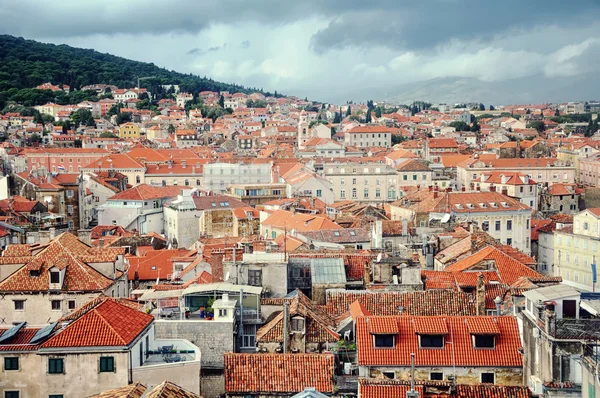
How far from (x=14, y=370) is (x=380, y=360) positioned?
10069mm

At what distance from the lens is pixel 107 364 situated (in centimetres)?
2169

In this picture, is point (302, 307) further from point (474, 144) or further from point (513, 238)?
point (474, 144)

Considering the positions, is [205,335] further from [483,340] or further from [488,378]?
[488,378]

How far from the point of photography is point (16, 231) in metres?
50.0

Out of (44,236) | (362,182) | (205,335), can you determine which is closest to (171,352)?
(205,335)

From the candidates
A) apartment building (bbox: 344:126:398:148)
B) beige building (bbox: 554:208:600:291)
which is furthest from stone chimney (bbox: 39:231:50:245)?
apartment building (bbox: 344:126:398:148)

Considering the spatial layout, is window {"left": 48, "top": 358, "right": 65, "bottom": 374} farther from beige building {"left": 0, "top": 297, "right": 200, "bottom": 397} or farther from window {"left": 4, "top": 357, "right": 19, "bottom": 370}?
window {"left": 4, "top": 357, "right": 19, "bottom": 370}

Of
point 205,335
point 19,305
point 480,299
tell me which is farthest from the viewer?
point 19,305

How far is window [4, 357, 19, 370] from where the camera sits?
2186 cm

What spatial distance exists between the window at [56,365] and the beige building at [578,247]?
45228 millimetres

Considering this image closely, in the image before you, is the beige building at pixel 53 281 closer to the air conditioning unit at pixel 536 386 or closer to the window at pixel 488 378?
the window at pixel 488 378

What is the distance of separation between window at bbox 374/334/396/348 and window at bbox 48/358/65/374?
349 inches

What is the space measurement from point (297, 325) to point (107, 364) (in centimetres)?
705

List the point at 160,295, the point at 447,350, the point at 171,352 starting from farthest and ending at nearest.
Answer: the point at 160,295
the point at 447,350
the point at 171,352
